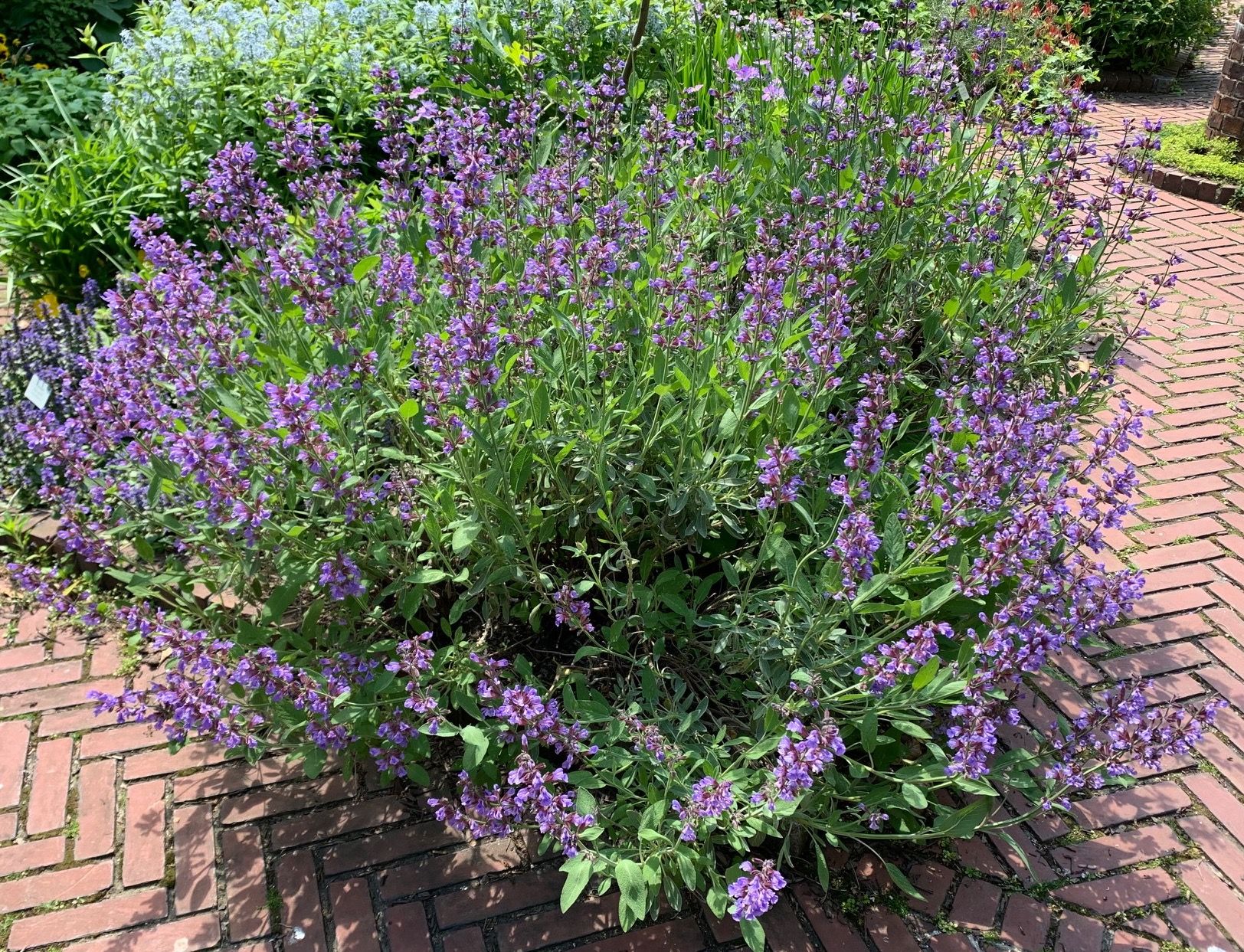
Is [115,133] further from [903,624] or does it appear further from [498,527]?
[903,624]

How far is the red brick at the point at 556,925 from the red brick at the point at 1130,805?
1425 millimetres

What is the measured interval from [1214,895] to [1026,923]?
568mm

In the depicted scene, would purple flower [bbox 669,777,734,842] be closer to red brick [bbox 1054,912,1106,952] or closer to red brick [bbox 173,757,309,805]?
red brick [bbox 1054,912,1106,952]

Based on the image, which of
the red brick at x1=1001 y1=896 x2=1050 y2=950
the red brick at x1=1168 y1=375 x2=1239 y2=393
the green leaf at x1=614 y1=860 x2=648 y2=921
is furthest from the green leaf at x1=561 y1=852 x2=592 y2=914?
the red brick at x1=1168 y1=375 x2=1239 y2=393

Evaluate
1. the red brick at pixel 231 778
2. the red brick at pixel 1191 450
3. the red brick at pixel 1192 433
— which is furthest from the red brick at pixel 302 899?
the red brick at pixel 1192 433

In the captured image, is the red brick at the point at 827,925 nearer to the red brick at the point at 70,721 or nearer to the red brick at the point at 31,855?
the red brick at the point at 31,855

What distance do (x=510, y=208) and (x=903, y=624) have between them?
5.71 feet

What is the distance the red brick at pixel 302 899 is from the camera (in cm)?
244

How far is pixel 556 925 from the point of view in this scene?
8.12 ft

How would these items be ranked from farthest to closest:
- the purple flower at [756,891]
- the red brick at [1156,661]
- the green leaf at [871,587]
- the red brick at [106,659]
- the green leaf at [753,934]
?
the red brick at [1156,661] → the red brick at [106,659] → the green leaf at [871,587] → the green leaf at [753,934] → the purple flower at [756,891]

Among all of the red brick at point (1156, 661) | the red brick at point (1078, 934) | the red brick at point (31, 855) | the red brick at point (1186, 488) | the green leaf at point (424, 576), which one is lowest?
the red brick at point (31, 855)

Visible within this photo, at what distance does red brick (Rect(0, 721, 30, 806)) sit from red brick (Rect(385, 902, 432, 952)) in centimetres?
118

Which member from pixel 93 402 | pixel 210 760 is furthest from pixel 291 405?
pixel 210 760

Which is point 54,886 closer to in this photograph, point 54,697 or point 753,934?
point 54,697
